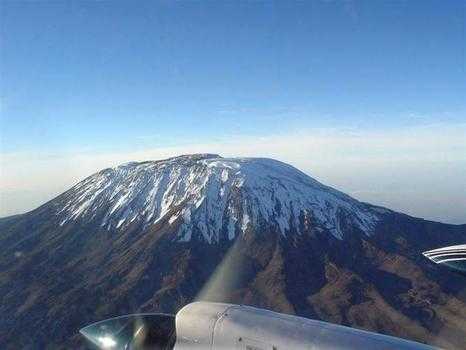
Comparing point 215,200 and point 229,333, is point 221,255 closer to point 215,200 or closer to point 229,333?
point 215,200

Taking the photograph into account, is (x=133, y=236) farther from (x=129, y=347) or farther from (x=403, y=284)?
(x=129, y=347)

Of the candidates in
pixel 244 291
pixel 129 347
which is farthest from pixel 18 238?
pixel 129 347

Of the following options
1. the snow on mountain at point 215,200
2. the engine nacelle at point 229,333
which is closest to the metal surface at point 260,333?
the engine nacelle at point 229,333

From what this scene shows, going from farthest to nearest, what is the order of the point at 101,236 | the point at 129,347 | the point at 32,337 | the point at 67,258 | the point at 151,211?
the point at 151,211 < the point at 101,236 < the point at 67,258 < the point at 32,337 < the point at 129,347

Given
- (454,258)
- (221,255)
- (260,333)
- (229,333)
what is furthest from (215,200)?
(260,333)

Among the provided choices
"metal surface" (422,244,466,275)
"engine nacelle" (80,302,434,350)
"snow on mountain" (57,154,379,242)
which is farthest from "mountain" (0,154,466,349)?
"engine nacelle" (80,302,434,350)

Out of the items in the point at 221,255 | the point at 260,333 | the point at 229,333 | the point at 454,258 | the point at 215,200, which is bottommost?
the point at 221,255
